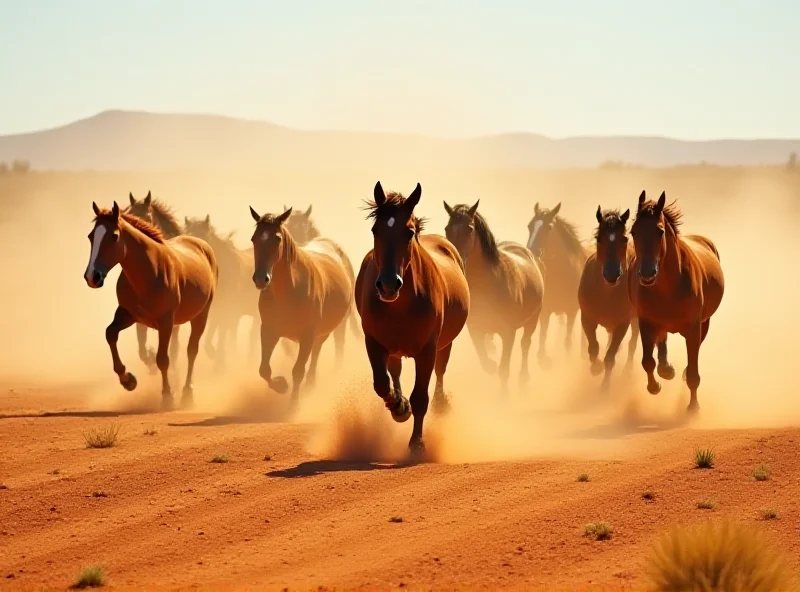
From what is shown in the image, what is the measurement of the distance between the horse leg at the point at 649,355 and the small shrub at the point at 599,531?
6668 millimetres

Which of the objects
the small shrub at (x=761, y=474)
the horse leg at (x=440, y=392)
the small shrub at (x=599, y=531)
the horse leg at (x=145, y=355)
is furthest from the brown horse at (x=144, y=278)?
the small shrub at (x=599, y=531)

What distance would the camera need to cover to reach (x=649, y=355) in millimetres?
16609

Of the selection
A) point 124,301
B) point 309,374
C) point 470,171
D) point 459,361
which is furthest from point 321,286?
point 470,171

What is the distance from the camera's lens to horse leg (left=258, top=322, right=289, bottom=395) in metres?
17.9

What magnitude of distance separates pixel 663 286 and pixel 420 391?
521 centimetres

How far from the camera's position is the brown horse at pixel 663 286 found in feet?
53.9

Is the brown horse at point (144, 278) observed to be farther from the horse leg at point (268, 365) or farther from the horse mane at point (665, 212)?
the horse mane at point (665, 212)

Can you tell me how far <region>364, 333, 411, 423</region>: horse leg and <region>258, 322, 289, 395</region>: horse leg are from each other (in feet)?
17.2

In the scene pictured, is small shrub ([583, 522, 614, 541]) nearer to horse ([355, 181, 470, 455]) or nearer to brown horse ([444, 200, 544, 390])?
horse ([355, 181, 470, 455])

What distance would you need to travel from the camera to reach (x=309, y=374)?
2002 centimetres

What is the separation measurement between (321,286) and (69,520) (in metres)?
9.00

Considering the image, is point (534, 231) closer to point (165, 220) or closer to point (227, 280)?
point (227, 280)

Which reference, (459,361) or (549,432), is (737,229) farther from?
(549,432)

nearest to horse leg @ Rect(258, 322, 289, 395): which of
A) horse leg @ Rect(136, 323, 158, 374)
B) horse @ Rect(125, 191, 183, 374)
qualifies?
horse @ Rect(125, 191, 183, 374)
